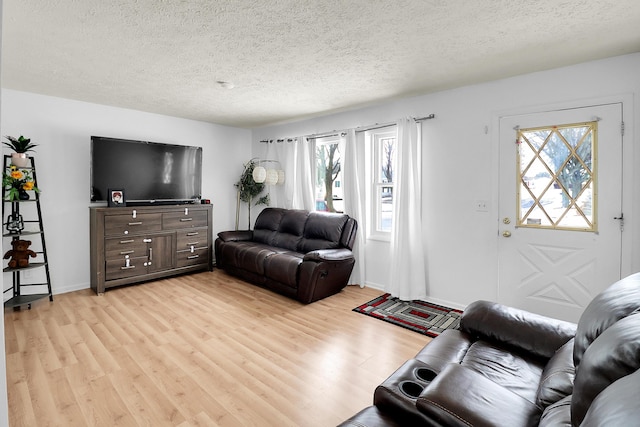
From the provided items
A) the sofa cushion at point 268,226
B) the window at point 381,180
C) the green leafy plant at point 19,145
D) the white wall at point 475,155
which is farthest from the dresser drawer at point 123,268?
the white wall at point 475,155

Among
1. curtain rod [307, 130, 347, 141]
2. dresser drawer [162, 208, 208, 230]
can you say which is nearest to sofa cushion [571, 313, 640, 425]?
curtain rod [307, 130, 347, 141]

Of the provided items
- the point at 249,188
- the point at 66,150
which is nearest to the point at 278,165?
the point at 249,188

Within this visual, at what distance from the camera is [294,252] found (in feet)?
14.4

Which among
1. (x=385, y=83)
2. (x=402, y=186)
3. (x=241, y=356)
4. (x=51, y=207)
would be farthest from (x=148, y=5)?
(x=51, y=207)

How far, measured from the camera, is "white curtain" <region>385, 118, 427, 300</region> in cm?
378

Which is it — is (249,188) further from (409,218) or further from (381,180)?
(409,218)

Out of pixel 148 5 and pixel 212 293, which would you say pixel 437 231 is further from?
pixel 148 5

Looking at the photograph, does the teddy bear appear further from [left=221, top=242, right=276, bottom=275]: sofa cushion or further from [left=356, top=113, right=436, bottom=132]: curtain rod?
[left=356, top=113, right=436, bottom=132]: curtain rod

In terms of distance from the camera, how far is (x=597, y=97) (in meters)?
2.70

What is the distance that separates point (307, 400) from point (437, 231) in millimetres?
2419

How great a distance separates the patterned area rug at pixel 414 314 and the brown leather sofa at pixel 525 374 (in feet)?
3.90

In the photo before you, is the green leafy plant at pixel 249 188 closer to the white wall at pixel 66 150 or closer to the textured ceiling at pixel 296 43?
the white wall at pixel 66 150

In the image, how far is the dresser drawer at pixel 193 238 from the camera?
470 centimetres

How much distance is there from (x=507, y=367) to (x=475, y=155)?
2383 millimetres
